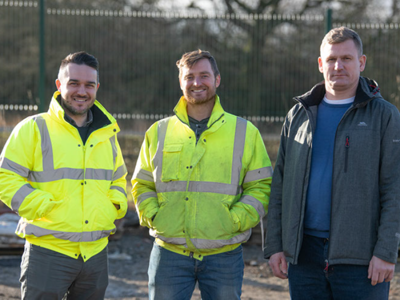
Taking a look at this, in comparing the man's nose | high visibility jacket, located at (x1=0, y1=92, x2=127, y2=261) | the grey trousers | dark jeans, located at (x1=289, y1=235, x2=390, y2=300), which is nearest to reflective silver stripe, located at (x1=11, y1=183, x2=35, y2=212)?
high visibility jacket, located at (x1=0, y1=92, x2=127, y2=261)

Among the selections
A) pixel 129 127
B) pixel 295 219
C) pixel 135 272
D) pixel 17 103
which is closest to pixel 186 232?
pixel 295 219

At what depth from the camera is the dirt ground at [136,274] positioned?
17.3 feet

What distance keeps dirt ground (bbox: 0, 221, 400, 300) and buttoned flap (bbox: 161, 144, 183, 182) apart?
2.17m

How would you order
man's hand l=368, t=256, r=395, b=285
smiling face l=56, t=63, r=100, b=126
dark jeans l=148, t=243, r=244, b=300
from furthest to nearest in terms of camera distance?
smiling face l=56, t=63, r=100, b=126 → dark jeans l=148, t=243, r=244, b=300 → man's hand l=368, t=256, r=395, b=285

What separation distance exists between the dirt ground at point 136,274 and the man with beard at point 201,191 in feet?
6.33

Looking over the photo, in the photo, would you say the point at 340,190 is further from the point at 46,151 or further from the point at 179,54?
the point at 179,54

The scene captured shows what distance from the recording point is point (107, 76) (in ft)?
25.0

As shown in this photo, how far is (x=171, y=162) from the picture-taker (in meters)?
3.45

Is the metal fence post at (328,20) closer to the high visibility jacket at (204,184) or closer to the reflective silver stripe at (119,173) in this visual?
the high visibility jacket at (204,184)

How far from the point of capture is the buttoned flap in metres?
3.42

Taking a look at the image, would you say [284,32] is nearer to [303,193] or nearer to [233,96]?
[233,96]

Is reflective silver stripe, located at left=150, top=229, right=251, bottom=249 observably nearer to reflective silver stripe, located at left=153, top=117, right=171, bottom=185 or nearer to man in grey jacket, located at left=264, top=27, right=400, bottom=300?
man in grey jacket, located at left=264, top=27, right=400, bottom=300

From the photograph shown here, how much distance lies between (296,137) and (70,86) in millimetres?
1521

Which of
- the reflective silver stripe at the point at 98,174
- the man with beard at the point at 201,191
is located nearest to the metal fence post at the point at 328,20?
the man with beard at the point at 201,191
